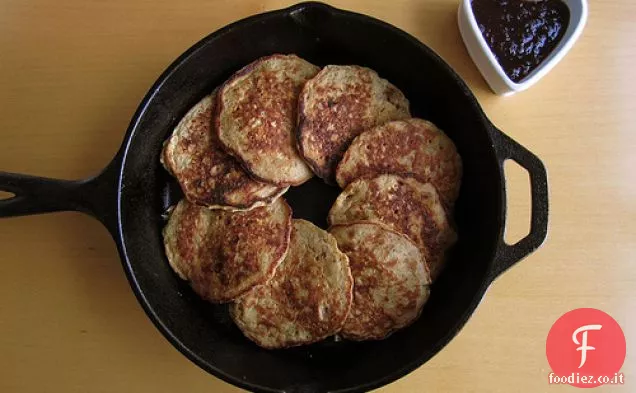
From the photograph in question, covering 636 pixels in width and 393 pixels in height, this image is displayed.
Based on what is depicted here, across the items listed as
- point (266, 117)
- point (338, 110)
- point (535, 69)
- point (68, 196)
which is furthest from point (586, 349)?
point (68, 196)

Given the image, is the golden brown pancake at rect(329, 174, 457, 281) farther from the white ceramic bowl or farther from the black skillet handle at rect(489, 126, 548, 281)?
the white ceramic bowl

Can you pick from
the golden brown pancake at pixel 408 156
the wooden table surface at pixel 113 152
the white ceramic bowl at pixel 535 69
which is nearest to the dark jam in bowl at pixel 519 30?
the white ceramic bowl at pixel 535 69

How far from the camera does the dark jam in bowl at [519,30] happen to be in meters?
1.37

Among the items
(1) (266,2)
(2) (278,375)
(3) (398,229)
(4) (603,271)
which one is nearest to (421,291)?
(3) (398,229)

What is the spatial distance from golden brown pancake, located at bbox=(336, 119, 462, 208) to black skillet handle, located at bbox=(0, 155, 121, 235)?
53cm

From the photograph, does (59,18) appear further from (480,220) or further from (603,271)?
(603,271)

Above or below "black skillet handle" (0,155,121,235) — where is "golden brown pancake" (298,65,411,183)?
below

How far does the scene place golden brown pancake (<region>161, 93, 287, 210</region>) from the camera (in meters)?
1.39

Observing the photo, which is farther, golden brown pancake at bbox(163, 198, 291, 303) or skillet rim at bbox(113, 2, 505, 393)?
golden brown pancake at bbox(163, 198, 291, 303)

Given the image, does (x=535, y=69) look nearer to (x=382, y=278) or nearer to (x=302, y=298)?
(x=382, y=278)

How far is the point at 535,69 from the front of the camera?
1.38m

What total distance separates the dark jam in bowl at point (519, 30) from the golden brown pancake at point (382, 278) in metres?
0.50

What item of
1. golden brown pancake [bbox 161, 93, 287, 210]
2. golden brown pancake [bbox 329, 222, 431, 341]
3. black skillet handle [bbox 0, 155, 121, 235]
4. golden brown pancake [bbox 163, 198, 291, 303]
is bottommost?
golden brown pancake [bbox 329, 222, 431, 341]

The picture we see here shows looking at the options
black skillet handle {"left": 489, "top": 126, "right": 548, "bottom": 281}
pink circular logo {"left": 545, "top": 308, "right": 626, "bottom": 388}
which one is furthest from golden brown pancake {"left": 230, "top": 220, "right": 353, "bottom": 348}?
pink circular logo {"left": 545, "top": 308, "right": 626, "bottom": 388}
